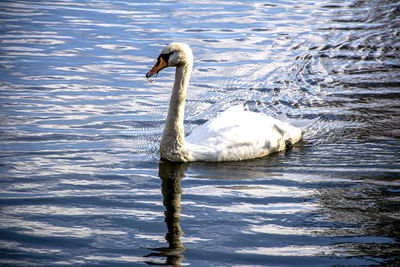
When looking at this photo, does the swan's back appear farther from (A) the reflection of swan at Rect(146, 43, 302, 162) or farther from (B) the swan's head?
(B) the swan's head

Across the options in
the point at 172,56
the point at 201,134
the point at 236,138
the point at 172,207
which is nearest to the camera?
the point at 172,207

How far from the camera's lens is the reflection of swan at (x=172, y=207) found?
6000 millimetres

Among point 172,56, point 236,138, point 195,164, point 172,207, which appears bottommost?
point 172,207

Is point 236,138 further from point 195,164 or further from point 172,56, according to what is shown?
point 172,56

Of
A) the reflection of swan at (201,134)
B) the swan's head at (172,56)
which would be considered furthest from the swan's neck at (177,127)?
the swan's head at (172,56)

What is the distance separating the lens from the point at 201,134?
29.2ft

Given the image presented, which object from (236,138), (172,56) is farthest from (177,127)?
(172,56)

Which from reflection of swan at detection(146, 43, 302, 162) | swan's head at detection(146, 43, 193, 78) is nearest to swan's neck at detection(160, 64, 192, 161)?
reflection of swan at detection(146, 43, 302, 162)

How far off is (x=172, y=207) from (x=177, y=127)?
174cm

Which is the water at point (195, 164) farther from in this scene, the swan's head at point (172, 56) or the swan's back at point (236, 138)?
the swan's head at point (172, 56)

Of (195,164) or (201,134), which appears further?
(201,134)

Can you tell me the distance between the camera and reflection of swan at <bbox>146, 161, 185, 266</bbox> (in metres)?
6.00

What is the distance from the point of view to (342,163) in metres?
8.66

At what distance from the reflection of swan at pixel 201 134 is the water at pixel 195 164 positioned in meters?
0.18
